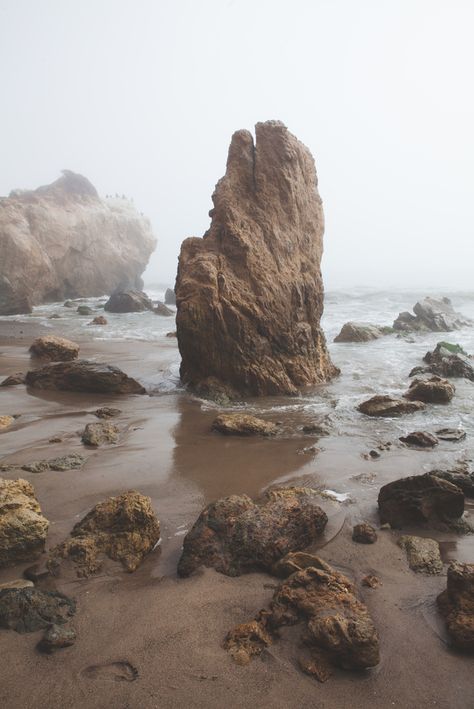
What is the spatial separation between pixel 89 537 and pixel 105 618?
0.73 metres

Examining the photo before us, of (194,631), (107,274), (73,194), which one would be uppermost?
(73,194)

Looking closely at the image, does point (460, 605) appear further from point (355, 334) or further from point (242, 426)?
point (355, 334)

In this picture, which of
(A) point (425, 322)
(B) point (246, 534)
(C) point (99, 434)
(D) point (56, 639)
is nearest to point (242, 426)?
(C) point (99, 434)

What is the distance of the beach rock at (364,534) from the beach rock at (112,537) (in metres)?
1.40

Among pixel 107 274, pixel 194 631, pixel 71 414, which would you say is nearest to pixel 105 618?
pixel 194 631

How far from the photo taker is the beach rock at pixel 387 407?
6.57 metres

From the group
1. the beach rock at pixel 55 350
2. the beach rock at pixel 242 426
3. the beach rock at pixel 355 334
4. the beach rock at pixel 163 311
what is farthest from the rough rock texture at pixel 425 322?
the beach rock at pixel 242 426

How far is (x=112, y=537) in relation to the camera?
120 inches

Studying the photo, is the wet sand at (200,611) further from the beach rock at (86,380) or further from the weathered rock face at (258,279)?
the weathered rock face at (258,279)

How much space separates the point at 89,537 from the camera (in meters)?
3.06

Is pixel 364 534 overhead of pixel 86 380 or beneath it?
beneath

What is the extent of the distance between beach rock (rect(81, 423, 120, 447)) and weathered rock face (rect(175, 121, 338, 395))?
243 centimetres

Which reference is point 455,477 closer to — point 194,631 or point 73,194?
point 194,631

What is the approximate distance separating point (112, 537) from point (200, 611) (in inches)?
33.7
